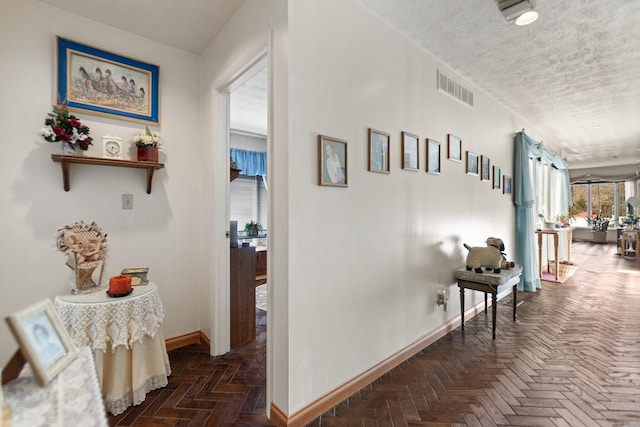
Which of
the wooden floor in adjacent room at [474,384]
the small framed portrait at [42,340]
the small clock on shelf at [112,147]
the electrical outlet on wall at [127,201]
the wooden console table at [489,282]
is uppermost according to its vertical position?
the small clock on shelf at [112,147]

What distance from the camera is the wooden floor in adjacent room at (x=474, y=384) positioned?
1.79 metres

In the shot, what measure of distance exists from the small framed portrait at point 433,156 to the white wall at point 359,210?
82mm

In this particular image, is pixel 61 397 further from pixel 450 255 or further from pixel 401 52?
pixel 450 255

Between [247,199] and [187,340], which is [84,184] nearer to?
[187,340]

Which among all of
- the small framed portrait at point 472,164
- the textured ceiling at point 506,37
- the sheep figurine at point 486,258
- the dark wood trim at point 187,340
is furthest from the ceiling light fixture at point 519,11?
the dark wood trim at point 187,340

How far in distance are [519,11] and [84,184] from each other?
347 centimetres

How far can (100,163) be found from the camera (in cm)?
224

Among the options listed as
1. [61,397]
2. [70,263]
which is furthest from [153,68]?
[61,397]

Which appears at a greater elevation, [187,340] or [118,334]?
[118,334]

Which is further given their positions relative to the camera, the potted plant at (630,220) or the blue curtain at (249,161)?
the potted plant at (630,220)

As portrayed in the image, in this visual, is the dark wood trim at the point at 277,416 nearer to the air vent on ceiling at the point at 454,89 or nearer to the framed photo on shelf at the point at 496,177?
the air vent on ceiling at the point at 454,89

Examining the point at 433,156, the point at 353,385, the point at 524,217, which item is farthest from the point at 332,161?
the point at 524,217

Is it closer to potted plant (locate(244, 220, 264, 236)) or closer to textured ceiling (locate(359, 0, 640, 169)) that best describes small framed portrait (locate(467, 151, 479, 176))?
textured ceiling (locate(359, 0, 640, 169))

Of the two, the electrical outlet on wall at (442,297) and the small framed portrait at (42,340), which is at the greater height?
the small framed portrait at (42,340)
